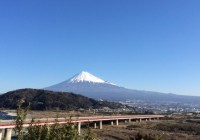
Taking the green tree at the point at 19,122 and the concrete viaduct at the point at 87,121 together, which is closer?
the green tree at the point at 19,122

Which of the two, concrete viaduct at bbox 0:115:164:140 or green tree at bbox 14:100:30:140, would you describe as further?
concrete viaduct at bbox 0:115:164:140

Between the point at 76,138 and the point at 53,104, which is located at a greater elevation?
the point at 53,104

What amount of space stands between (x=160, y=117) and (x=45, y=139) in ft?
466

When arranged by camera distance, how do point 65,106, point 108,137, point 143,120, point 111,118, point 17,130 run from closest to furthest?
point 17,130, point 108,137, point 111,118, point 143,120, point 65,106

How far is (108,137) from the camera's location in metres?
84.8

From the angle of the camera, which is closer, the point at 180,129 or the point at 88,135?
the point at 88,135

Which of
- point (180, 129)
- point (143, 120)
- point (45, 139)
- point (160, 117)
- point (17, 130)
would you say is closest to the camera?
point (17, 130)

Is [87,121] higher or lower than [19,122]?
higher

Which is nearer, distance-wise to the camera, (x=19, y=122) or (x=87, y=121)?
(x=19, y=122)

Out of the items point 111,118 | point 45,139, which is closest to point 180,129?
point 111,118

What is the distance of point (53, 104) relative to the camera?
197750 millimetres

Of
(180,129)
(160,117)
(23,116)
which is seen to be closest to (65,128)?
(23,116)

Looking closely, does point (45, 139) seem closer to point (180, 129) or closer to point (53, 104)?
point (180, 129)

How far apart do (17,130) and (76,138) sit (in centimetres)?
414
